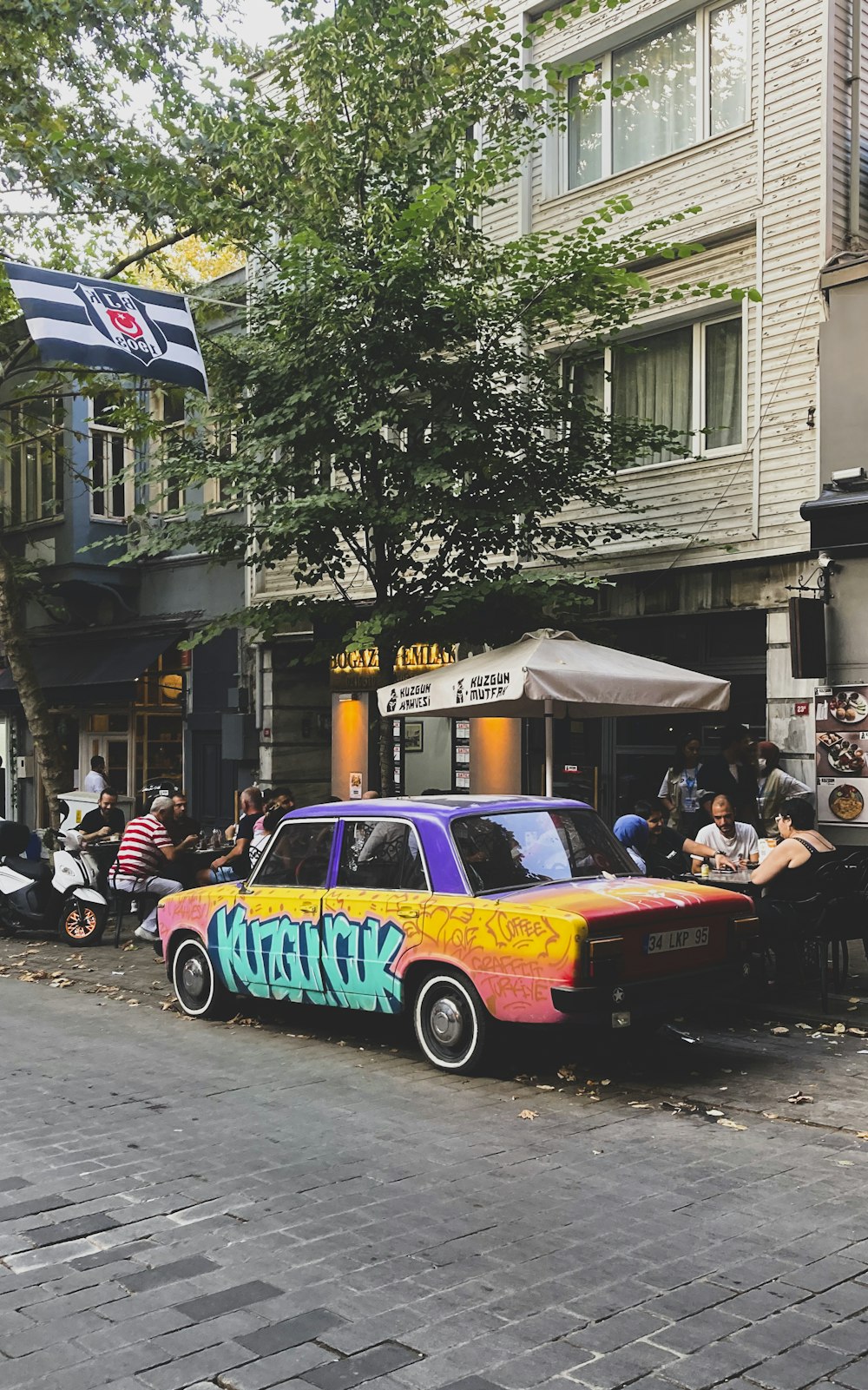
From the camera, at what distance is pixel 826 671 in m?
13.1

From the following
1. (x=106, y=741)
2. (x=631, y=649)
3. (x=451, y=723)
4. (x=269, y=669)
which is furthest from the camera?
(x=106, y=741)

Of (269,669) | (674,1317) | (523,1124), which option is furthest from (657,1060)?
(269,669)

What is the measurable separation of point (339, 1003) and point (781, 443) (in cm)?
852

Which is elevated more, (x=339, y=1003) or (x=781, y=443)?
(x=781, y=443)

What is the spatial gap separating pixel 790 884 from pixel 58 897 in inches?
310

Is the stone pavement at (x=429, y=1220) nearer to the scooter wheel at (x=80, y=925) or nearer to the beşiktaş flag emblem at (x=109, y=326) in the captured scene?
the scooter wheel at (x=80, y=925)

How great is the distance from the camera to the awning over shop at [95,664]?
72.3 ft

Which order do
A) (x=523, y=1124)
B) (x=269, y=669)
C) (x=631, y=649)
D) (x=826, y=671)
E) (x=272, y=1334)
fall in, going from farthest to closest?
(x=269, y=669)
(x=631, y=649)
(x=826, y=671)
(x=523, y=1124)
(x=272, y=1334)

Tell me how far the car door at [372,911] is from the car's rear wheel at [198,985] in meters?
1.34

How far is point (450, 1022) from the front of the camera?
7.55 meters

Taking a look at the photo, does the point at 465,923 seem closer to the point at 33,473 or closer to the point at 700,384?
the point at 700,384

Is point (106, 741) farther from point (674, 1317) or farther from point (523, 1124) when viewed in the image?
point (674, 1317)

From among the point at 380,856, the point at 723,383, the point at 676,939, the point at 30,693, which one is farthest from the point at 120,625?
the point at 676,939

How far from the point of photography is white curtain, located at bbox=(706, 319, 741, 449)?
48.4ft
